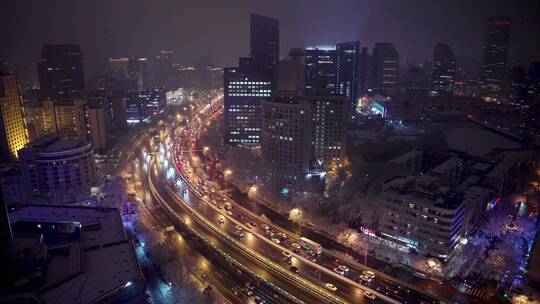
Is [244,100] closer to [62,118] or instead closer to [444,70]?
[62,118]

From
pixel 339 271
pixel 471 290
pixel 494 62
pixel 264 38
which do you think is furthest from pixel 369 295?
pixel 494 62

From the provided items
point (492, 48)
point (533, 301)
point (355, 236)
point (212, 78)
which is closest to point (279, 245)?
point (355, 236)

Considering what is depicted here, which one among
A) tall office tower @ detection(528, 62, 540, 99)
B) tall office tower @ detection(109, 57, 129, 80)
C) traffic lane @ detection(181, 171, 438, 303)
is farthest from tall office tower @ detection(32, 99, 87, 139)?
tall office tower @ detection(528, 62, 540, 99)

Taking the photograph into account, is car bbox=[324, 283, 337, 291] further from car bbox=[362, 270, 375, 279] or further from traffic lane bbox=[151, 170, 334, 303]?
car bbox=[362, 270, 375, 279]

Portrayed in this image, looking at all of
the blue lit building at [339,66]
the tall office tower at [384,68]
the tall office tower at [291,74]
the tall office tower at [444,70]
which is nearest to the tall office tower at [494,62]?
the tall office tower at [444,70]

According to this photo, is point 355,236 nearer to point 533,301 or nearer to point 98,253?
point 533,301

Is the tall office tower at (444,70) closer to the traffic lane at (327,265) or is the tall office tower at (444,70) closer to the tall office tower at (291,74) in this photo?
the tall office tower at (291,74)
